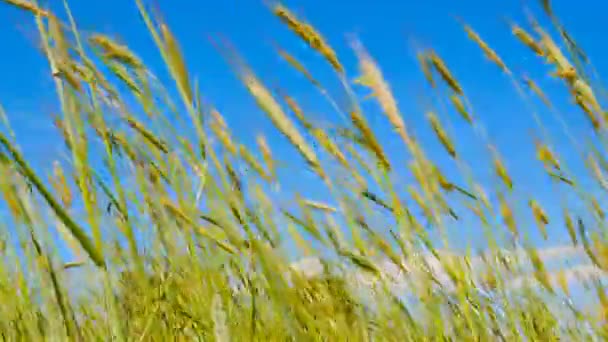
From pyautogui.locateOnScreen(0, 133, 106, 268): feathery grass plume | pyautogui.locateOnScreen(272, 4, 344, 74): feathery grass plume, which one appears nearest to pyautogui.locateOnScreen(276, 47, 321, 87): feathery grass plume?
pyautogui.locateOnScreen(272, 4, 344, 74): feathery grass plume

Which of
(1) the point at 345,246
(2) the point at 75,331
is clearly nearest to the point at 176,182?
(1) the point at 345,246

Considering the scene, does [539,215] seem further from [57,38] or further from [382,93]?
[57,38]

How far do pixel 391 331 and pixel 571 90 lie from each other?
0.70 m

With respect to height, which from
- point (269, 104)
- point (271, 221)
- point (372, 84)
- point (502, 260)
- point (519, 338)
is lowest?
point (519, 338)

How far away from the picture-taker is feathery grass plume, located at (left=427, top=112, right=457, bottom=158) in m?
1.72

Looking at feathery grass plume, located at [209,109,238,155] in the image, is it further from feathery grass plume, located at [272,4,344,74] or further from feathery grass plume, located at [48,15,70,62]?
feathery grass plume, located at [48,15,70,62]

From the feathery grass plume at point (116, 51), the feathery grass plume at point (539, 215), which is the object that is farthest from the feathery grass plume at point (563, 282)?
the feathery grass plume at point (116, 51)

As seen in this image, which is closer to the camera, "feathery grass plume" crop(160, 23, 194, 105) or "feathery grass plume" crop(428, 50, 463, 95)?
"feathery grass plume" crop(160, 23, 194, 105)

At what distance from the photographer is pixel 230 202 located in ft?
3.79

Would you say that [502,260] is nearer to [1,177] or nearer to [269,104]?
[269,104]

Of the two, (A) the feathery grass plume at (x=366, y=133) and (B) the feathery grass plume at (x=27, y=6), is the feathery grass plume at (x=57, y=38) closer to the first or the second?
(B) the feathery grass plume at (x=27, y=6)

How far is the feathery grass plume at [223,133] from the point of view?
1.52 m

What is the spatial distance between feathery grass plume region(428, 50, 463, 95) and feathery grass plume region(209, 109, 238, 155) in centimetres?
52

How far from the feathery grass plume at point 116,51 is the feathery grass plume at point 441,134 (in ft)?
2.30
